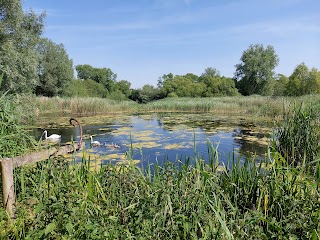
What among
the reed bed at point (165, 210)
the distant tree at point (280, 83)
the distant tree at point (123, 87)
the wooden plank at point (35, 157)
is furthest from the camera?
the distant tree at point (123, 87)

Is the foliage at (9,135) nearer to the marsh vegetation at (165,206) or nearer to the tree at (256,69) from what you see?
the marsh vegetation at (165,206)

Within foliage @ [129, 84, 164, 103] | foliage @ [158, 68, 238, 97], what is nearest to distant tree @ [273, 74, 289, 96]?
foliage @ [158, 68, 238, 97]

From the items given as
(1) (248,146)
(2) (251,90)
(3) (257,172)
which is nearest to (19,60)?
(1) (248,146)

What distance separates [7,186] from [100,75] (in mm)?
65326

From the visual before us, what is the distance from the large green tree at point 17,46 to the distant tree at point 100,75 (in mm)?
50358

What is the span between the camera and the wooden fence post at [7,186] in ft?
8.43

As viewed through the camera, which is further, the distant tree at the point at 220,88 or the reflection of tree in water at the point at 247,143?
the distant tree at the point at 220,88

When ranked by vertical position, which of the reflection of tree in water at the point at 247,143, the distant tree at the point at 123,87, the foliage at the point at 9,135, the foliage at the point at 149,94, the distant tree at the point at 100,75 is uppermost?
the distant tree at the point at 100,75

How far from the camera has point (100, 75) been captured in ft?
216

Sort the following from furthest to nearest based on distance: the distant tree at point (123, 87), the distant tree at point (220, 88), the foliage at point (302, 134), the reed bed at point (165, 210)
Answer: the distant tree at point (123, 87) → the distant tree at point (220, 88) → the foliage at point (302, 134) → the reed bed at point (165, 210)

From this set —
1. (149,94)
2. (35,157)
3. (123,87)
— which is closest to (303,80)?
(149,94)

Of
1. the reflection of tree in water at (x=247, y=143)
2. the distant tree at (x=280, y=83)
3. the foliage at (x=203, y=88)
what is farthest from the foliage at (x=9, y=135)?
the distant tree at (x=280, y=83)

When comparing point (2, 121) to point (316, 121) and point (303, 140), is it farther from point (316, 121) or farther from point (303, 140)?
point (316, 121)

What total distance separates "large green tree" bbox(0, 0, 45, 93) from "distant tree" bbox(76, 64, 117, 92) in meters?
50.4
